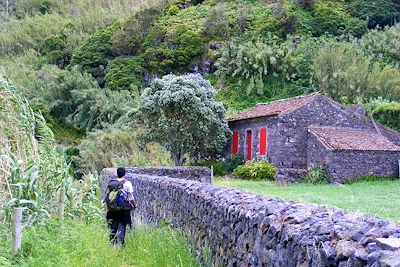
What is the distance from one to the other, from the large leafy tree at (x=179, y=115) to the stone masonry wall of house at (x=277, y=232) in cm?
1950

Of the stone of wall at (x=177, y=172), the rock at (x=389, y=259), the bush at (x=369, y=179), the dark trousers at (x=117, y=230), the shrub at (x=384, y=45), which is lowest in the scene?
the bush at (x=369, y=179)

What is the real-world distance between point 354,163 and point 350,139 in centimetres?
158

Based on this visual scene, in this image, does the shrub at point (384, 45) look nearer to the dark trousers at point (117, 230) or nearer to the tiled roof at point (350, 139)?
the tiled roof at point (350, 139)

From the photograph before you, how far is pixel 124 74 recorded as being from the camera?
49062 mm

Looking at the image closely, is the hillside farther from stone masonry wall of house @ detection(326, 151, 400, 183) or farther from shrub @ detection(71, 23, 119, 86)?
stone masonry wall of house @ detection(326, 151, 400, 183)

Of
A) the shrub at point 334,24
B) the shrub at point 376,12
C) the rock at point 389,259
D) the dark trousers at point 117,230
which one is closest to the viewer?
the rock at point 389,259

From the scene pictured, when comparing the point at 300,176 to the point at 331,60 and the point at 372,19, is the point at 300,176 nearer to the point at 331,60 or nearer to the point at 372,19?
the point at 331,60

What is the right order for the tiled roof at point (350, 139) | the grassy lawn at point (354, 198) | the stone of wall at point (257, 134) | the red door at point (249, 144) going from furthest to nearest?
the red door at point (249, 144), the stone of wall at point (257, 134), the tiled roof at point (350, 139), the grassy lawn at point (354, 198)

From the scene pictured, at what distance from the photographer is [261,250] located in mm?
4535

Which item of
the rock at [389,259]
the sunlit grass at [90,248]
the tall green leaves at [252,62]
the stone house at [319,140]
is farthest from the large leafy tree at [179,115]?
the rock at [389,259]

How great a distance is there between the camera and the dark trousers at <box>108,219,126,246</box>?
992cm

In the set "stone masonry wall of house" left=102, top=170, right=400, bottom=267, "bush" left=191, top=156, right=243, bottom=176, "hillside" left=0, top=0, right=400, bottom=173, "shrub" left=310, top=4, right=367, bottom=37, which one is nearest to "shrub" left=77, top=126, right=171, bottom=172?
"hillside" left=0, top=0, right=400, bottom=173

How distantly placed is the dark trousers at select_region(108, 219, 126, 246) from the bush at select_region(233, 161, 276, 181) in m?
16.4

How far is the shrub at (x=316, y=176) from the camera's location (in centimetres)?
2453
